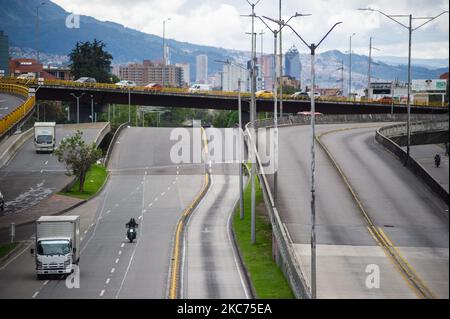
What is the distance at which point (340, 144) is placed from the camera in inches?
3967

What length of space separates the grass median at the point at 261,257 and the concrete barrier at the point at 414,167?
1069 cm

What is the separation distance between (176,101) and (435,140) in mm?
86114

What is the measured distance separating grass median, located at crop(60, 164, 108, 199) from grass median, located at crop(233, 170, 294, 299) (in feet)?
51.4

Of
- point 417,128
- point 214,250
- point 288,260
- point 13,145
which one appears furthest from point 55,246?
point 13,145

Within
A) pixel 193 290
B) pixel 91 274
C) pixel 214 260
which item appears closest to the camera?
pixel 193 290

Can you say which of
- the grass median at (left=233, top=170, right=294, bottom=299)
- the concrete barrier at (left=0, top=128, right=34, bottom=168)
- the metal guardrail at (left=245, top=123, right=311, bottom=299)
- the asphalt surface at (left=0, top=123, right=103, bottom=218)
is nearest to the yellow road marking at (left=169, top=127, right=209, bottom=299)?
the grass median at (left=233, top=170, right=294, bottom=299)

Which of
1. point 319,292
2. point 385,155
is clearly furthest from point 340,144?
point 319,292

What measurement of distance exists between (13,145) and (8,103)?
27.0 feet

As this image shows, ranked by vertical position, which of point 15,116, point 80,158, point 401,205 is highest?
point 15,116

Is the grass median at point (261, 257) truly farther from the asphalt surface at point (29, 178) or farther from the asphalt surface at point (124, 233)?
the asphalt surface at point (29, 178)

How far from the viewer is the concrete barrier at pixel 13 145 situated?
369ft

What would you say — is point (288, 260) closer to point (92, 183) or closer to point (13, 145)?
point (92, 183)

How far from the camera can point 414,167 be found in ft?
258
